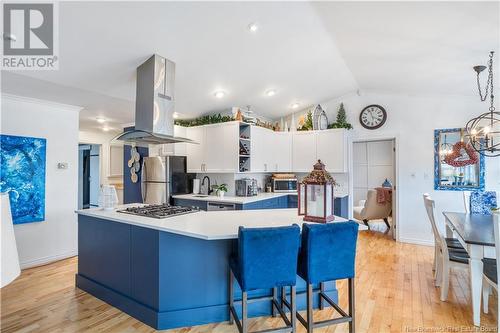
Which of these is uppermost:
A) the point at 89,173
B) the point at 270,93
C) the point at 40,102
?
the point at 270,93

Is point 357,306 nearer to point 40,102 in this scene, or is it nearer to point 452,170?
point 452,170

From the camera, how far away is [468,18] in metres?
2.28

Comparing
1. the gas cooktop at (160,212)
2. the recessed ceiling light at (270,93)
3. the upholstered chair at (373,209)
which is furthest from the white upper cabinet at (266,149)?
the gas cooktop at (160,212)

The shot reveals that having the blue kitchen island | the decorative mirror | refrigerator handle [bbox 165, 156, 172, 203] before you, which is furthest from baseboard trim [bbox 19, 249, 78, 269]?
the decorative mirror

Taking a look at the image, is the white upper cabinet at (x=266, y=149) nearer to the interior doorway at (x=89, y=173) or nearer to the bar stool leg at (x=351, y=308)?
the bar stool leg at (x=351, y=308)

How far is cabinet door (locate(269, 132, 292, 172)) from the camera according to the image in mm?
5477

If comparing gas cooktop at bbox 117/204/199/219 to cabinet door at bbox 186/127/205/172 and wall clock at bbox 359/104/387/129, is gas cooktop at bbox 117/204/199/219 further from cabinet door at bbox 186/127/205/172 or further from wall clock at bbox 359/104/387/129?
wall clock at bbox 359/104/387/129

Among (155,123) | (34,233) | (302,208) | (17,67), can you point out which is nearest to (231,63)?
(155,123)

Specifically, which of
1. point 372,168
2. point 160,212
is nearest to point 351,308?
point 160,212

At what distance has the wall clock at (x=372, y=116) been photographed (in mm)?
5114

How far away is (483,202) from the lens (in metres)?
3.48

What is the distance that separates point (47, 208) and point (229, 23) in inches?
142

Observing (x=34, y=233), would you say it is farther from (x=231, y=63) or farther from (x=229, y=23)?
(x=229, y=23)

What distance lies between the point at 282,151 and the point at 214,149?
4.93 ft
